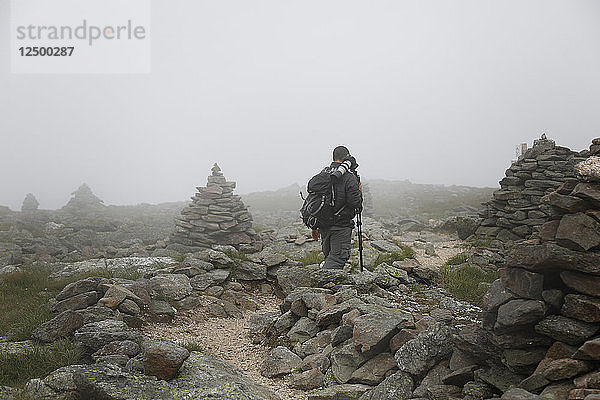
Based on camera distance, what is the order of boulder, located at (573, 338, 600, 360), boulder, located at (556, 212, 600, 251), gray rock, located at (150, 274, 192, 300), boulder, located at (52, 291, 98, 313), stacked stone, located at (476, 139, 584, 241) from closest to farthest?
boulder, located at (573, 338, 600, 360) → boulder, located at (556, 212, 600, 251) → boulder, located at (52, 291, 98, 313) → gray rock, located at (150, 274, 192, 300) → stacked stone, located at (476, 139, 584, 241)

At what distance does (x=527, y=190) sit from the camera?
722 inches

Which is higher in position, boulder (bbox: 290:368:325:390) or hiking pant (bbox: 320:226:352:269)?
hiking pant (bbox: 320:226:352:269)

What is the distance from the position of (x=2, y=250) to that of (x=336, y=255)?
18984 mm

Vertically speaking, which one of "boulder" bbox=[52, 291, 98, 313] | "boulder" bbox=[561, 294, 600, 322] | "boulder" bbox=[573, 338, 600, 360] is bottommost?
"boulder" bbox=[52, 291, 98, 313]

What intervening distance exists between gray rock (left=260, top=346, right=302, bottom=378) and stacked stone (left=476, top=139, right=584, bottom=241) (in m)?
14.2

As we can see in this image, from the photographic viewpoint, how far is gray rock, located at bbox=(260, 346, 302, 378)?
7812 millimetres

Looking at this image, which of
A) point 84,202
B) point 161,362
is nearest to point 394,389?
point 161,362

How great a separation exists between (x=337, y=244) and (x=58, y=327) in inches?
292

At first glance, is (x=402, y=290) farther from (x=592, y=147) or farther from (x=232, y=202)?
(x=232, y=202)

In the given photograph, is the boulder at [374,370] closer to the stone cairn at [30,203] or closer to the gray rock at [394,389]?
the gray rock at [394,389]

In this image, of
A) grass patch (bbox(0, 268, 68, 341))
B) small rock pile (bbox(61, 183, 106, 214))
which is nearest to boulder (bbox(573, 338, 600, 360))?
grass patch (bbox(0, 268, 68, 341))

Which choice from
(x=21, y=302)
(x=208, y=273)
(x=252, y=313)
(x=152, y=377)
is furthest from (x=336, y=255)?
(x=21, y=302)

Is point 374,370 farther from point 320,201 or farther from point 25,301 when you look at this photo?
point 25,301

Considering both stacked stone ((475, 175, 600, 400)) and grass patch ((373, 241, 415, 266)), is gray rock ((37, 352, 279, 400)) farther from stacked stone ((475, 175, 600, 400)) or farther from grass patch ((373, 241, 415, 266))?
grass patch ((373, 241, 415, 266))
